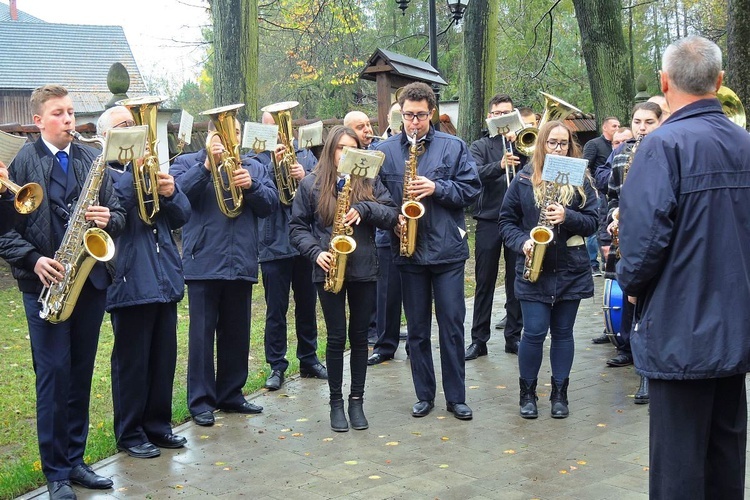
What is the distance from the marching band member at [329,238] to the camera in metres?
6.61

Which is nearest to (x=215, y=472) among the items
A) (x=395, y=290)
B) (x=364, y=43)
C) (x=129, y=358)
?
(x=129, y=358)

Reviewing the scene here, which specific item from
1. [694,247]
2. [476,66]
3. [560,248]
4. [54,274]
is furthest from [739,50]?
[476,66]

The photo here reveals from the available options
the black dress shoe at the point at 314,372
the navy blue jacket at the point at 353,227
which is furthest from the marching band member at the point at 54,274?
the black dress shoe at the point at 314,372

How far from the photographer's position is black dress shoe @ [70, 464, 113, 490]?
557 centimetres

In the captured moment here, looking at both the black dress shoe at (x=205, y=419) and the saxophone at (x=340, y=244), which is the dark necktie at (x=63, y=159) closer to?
the saxophone at (x=340, y=244)

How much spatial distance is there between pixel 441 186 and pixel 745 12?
14.4 ft

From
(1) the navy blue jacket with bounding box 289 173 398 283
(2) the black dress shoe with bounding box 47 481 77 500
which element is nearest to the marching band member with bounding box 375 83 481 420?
(1) the navy blue jacket with bounding box 289 173 398 283

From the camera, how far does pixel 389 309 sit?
342 inches

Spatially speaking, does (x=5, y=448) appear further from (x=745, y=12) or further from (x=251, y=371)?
(x=745, y=12)

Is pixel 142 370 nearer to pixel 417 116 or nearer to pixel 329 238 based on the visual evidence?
pixel 329 238

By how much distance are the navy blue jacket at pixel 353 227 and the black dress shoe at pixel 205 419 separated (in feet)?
4.07

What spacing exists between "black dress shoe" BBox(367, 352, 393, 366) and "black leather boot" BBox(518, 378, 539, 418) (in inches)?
78.4

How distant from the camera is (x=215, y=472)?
5824mm

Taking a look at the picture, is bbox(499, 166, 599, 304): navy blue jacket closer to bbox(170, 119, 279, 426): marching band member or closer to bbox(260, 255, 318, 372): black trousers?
bbox(170, 119, 279, 426): marching band member
